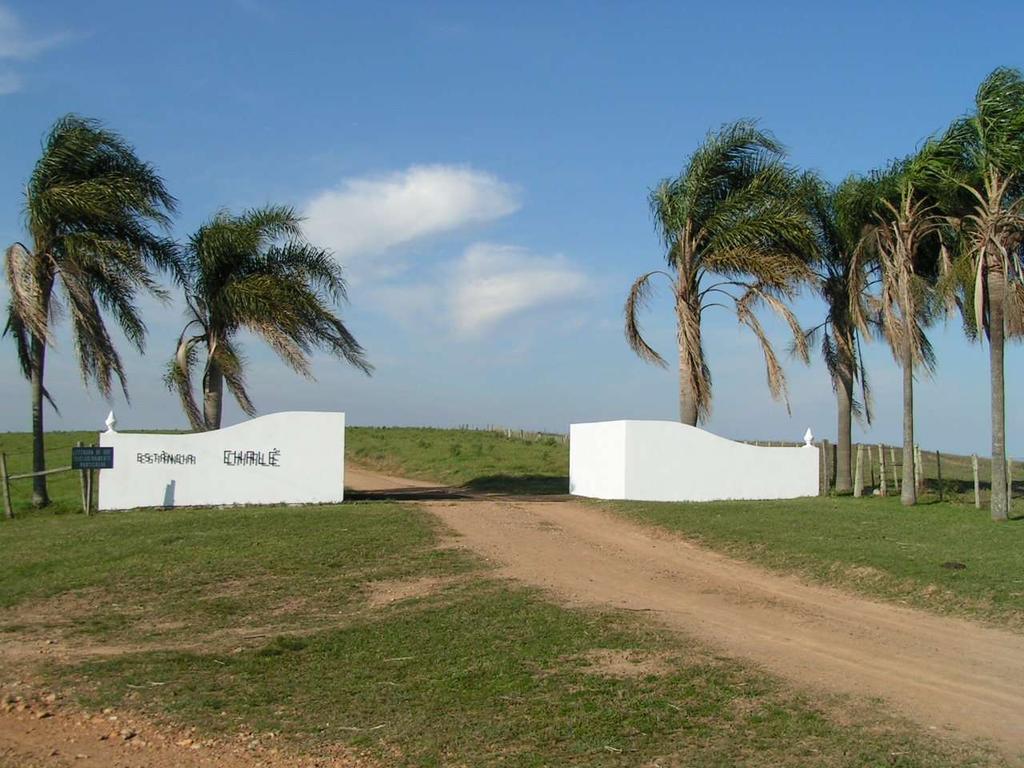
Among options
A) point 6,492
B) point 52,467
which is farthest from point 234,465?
point 52,467

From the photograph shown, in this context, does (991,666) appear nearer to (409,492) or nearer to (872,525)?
(872,525)

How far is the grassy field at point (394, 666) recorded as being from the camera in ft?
21.7

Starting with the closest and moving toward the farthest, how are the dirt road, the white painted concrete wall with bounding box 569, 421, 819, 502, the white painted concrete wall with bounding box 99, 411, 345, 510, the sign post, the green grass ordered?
the dirt road, the sign post, the white painted concrete wall with bounding box 99, 411, 345, 510, the white painted concrete wall with bounding box 569, 421, 819, 502, the green grass

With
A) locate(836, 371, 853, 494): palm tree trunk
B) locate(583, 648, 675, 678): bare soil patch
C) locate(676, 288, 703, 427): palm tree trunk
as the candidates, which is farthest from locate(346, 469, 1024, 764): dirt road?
locate(836, 371, 853, 494): palm tree trunk

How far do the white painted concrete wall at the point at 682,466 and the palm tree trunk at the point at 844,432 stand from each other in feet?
6.26

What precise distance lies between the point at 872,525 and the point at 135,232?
16.1 metres

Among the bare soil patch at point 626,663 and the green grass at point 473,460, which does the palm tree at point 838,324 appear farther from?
the bare soil patch at point 626,663

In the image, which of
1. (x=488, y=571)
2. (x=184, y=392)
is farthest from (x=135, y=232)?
(x=488, y=571)

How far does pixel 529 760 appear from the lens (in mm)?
6328

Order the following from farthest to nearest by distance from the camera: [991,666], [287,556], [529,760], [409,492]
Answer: [409,492] < [287,556] < [991,666] < [529,760]

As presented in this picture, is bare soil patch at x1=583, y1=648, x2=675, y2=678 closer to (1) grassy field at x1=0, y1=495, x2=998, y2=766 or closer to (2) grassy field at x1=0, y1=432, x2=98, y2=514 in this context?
(1) grassy field at x1=0, y1=495, x2=998, y2=766

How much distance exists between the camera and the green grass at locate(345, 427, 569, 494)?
28391 millimetres

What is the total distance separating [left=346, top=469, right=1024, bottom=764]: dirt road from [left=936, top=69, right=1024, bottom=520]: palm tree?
6608mm

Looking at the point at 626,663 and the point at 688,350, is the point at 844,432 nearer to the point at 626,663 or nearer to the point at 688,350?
the point at 688,350
